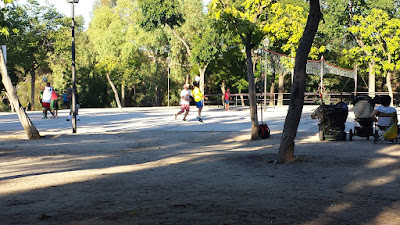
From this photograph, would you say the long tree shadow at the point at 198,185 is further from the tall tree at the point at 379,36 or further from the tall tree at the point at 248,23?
the tall tree at the point at 379,36

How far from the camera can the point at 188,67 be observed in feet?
Answer: 191

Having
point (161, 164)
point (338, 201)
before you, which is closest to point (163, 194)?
point (338, 201)

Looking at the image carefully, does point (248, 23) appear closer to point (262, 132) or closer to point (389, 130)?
point (262, 132)

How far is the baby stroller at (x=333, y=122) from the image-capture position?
1469 centimetres

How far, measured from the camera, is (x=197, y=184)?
25.8ft

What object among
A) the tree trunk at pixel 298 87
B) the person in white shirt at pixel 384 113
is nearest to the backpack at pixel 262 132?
the person in white shirt at pixel 384 113

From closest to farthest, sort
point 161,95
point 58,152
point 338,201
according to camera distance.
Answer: point 338,201 → point 58,152 → point 161,95

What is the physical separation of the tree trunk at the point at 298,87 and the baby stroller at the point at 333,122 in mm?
4616

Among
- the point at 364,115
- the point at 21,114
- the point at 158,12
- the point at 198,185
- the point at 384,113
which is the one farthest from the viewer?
the point at 158,12

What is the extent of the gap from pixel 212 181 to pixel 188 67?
165ft

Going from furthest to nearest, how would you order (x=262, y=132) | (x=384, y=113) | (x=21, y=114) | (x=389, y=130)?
(x=21, y=114)
(x=262, y=132)
(x=384, y=113)
(x=389, y=130)

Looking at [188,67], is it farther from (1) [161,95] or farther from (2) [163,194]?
(2) [163,194]

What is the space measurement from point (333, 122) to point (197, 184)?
25.9 feet

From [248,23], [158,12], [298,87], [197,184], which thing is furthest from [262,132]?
[158,12]
